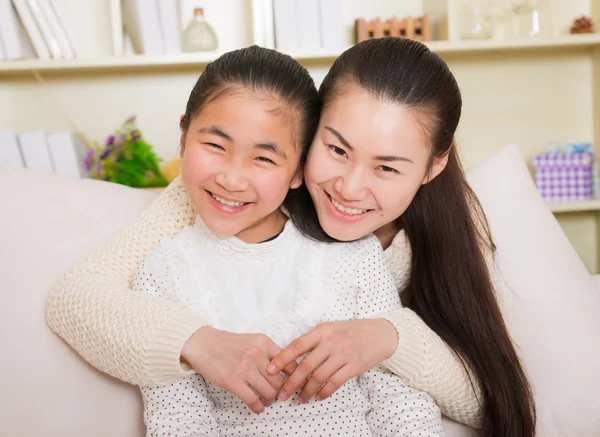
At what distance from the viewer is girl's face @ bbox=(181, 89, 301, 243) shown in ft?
3.51

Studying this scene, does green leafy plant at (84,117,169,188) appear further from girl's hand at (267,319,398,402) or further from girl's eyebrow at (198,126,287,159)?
girl's hand at (267,319,398,402)

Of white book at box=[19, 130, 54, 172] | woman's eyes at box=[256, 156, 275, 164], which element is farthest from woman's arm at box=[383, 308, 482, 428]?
white book at box=[19, 130, 54, 172]

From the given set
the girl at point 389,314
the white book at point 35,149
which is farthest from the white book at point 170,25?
the girl at point 389,314

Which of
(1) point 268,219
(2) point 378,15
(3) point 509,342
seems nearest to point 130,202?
(1) point 268,219

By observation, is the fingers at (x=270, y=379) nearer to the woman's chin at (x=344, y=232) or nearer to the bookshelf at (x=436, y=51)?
the woman's chin at (x=344, y=232)

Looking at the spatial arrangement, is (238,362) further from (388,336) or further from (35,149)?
(35,149)

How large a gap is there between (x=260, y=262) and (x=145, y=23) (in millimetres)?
1348

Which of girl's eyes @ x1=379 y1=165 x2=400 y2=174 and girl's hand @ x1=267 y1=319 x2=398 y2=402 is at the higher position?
girl's eyes @ x1=379 y1=165 x2=400 y2=174

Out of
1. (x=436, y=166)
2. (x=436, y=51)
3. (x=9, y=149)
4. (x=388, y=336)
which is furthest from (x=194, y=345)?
(x=436, y=51)

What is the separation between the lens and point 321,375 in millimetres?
1001

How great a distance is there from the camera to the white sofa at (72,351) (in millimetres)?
1173

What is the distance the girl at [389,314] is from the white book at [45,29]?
3.92 feet

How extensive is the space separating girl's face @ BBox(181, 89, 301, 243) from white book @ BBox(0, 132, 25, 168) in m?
1.36

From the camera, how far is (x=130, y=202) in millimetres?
1412
